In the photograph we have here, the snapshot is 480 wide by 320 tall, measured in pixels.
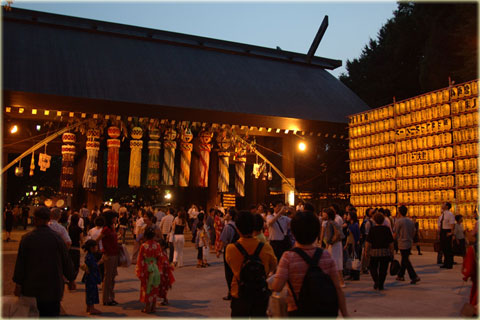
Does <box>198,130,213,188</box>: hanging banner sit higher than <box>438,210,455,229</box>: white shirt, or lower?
higher

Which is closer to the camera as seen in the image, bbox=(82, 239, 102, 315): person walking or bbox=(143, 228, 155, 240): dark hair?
bbox=(82, 239, 102, 315): person walking

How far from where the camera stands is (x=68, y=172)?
19375 mm

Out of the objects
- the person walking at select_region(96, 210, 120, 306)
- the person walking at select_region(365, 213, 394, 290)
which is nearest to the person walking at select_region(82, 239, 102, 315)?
the person walking at select_region(96, 210, 120, 306)

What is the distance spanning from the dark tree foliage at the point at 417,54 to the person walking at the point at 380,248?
16.6m

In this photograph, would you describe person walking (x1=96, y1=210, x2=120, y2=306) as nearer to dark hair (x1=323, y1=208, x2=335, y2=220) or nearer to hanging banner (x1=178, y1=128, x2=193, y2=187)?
dark hair (x1=323, y1=208, x2=335, y2=220)

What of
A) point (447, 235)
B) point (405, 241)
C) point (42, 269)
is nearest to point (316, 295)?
point (42, 269)

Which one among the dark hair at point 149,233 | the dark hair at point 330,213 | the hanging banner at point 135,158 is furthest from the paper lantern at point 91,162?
the dark hair at point 330,213

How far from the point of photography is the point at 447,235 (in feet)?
41.4

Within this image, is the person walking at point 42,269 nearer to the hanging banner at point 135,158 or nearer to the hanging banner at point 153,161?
the hanging banner at point 135,158

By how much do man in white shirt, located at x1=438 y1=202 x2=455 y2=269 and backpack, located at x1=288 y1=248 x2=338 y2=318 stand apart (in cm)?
1039

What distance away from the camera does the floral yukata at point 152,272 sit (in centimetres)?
763

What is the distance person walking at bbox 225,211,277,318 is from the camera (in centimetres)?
452

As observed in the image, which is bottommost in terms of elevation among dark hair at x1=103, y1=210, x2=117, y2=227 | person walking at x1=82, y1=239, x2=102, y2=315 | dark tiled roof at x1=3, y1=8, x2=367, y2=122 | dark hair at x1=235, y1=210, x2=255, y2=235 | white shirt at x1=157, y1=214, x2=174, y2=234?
person walking at x1=82, y1=239, x2=102, y2=315

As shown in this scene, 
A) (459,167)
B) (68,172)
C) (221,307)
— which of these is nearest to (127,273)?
(221,307)
